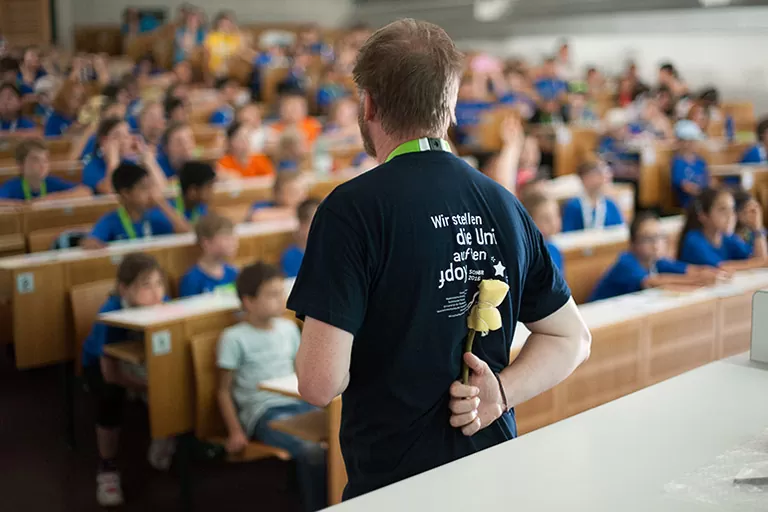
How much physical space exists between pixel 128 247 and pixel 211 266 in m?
0.62

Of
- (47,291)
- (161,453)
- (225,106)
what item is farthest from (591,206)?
(225,106)

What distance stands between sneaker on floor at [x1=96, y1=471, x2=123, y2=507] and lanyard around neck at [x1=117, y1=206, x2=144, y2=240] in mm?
1678

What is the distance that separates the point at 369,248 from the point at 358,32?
14443 mm

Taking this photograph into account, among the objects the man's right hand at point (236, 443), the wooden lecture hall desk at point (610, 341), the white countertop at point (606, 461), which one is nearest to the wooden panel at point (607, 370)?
the wooden lecture hall desk at point (610, 341)

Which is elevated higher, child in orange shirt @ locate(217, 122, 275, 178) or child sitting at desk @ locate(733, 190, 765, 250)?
child in orange shirt @ locate(217, 122, 275, 178)

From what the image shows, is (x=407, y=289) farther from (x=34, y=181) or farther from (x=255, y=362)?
(x=34, y=181)

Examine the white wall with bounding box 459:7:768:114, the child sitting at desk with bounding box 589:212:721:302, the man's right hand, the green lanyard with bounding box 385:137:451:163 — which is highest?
the white wall with bounding box 459:7:768:114

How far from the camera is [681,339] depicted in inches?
136

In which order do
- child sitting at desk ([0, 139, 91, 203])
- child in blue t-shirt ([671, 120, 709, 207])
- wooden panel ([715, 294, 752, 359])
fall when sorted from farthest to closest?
1. child in blue t-shirt ([671, 120, 709, 207])
2. child sitting at desk ([0, 139, 91, 203])
3. wooden panel ([715, 294, 752, 359])

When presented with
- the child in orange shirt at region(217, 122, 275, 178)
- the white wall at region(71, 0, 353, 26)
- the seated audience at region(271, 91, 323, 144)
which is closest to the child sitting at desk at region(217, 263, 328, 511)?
the child in orange shirt at region(217, 122, 275, 178)

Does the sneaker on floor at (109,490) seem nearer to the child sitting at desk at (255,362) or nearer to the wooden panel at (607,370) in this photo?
the child sitting at desk at (255,362)

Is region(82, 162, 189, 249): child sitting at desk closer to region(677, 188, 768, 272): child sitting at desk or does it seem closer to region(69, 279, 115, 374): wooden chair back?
region(69, 279, 115, 374): wooden chair back

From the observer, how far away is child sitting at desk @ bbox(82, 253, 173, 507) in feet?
12.1

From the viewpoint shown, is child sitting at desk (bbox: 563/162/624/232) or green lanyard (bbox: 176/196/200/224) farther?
child sitting at desk (bbox: 563/162/624/232)
